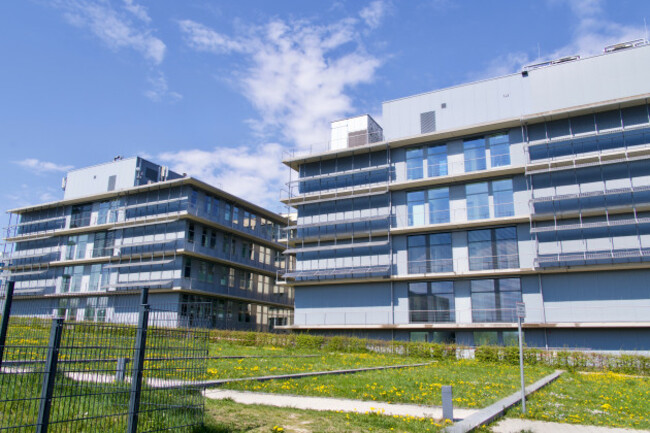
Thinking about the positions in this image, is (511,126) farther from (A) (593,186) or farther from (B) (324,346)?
(B) (324,346)

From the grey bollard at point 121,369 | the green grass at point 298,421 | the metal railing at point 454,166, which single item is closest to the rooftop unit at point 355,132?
the metal railing at point 454,166

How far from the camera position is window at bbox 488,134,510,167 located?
36938 mm

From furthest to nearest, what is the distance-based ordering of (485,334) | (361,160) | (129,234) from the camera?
(129,234) → (361,160) → (485,334)

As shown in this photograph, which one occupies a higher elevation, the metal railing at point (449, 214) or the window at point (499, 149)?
the window at point (499, 149)

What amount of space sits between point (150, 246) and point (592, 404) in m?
41.2

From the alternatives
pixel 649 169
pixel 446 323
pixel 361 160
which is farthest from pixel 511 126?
pixel 446 323

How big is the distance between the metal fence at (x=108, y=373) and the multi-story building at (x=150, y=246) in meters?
37.4

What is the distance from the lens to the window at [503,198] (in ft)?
119

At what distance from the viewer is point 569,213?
33781 millimetres

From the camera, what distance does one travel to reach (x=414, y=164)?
4006 centimetres

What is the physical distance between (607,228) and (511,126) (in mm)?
9453

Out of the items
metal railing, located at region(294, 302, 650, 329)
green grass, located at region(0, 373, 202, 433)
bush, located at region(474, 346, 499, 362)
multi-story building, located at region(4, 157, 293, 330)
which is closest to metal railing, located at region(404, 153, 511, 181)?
metal railing, located at region(294, 302, 650, 329)

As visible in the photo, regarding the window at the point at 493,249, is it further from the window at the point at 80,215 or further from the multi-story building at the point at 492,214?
the window at the point at 80,215

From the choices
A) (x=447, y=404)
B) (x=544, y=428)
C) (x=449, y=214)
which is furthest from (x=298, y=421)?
(x=449, y=214)
